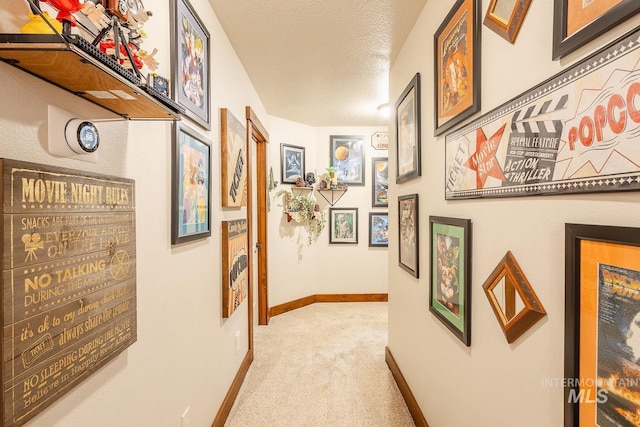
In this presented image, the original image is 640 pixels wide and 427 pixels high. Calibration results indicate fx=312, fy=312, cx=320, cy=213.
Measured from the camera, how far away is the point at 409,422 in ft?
6.26

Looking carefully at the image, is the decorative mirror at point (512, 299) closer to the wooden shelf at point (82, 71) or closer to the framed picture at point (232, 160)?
the wooden shelf at point (82, 71)

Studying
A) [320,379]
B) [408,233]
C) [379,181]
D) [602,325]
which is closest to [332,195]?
[379,181]

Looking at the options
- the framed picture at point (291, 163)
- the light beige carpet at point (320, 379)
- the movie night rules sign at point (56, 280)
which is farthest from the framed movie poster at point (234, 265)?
the framed picture at point (291, 163)

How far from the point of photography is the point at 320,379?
2.38m

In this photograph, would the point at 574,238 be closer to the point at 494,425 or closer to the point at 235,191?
the point at 494,425

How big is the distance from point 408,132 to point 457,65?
0.71 m

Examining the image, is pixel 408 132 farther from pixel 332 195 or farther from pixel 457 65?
pixel 332 195

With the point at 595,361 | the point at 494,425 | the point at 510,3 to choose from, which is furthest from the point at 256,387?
the point at 510,3

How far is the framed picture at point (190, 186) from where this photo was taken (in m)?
1.29

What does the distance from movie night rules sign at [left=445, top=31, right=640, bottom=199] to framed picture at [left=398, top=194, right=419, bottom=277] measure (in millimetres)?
794

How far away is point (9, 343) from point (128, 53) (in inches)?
25.6

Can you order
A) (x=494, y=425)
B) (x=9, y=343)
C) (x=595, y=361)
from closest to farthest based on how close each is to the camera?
Answer: (x=9, y=343)
(x=595, y=361)
(x=494, y=425)

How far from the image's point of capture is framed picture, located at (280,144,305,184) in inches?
156

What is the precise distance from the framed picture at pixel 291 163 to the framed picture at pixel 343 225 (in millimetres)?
722
